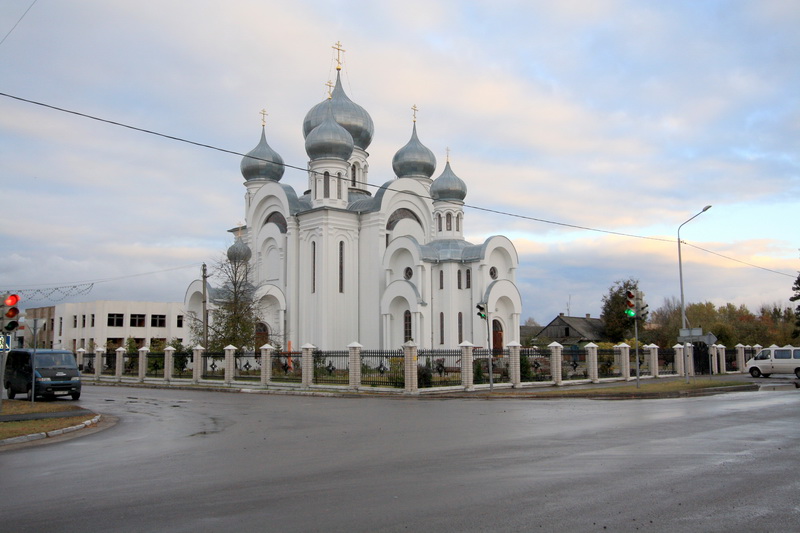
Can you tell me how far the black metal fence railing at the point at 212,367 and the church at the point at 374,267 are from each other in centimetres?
562

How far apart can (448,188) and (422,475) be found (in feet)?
119

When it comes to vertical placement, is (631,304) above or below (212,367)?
above

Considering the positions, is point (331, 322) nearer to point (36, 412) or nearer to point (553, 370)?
point (553, 370)

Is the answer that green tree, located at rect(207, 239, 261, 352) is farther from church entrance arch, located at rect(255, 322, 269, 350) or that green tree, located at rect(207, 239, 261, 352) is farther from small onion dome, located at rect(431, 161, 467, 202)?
small onion dome, located at rect(431, 161, 467, 202)

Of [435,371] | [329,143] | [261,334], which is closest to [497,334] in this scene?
[435,371]

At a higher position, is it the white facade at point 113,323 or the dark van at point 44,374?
the white facade at point 113,323

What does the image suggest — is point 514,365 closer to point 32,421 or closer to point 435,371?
point 435,371

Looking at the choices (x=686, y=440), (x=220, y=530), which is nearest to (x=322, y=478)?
(x=220, y=530)

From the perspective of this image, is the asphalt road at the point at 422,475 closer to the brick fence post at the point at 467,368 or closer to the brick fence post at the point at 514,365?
the brick fence post at the point at 467,368

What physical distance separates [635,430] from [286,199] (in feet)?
116

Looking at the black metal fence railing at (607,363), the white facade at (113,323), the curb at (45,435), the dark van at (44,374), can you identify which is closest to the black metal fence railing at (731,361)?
the black metal fence railing at (607,363)

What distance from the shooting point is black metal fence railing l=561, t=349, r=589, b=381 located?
104 ft

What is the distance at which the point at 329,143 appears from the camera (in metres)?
42.3

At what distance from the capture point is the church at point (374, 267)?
4078 centimetres
